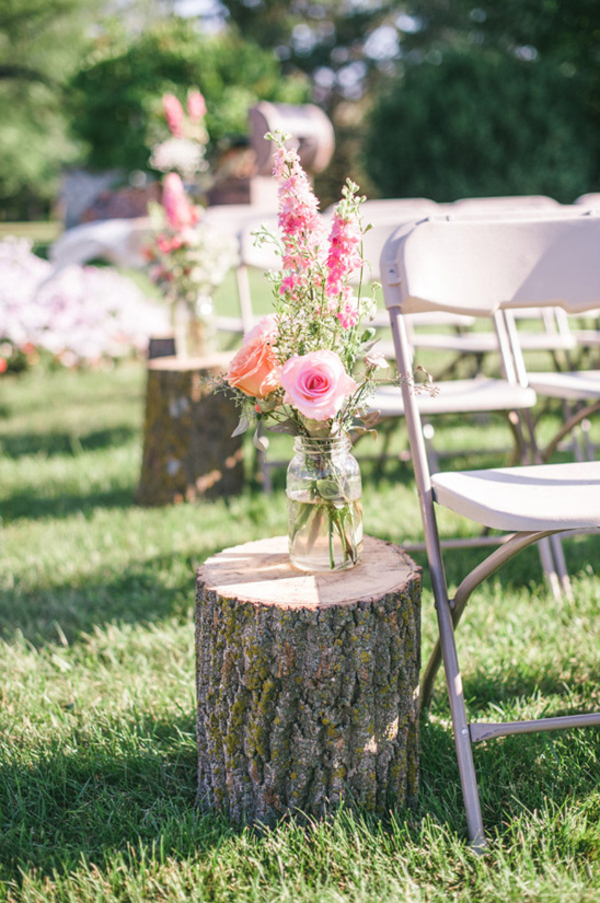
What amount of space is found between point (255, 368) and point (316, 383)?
0.14m

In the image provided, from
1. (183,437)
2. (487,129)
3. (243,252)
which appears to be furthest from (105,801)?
(487,129)

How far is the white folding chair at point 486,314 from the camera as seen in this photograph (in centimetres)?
175

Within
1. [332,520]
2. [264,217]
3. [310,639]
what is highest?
Answer: [264,217]

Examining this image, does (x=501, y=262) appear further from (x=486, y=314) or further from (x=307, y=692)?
(x=307, y=692)

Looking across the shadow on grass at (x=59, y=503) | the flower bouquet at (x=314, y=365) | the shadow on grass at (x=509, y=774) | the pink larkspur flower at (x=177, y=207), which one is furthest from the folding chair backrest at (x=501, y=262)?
the shadow on grass at (x=59, y=503)

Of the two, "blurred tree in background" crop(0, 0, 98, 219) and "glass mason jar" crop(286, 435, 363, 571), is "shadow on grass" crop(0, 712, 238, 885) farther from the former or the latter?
"blurred tree in background" crop(0, 0, 98, 219)

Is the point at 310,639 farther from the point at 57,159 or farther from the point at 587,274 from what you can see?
the point at 57,159

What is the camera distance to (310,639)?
1.74 metres

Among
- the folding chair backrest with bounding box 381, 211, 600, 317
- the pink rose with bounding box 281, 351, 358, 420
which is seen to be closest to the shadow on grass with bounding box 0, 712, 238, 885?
the pink rose with bounding box 281, 351, 358, 420

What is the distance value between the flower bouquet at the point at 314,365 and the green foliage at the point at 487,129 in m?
12.4

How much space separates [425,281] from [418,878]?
1.39 meters

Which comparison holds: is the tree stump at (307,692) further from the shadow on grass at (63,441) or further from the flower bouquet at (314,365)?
the shadow on grass at (63,441)

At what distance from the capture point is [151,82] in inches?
741

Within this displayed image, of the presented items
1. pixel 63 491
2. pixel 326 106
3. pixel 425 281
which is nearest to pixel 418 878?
pixel 425 281
